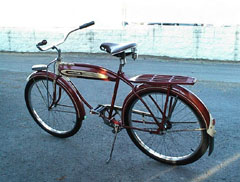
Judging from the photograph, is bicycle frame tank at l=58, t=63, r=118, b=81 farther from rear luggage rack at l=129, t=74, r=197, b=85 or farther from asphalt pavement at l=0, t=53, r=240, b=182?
asphalt pavement at l=0, t=53, r=240, b=182

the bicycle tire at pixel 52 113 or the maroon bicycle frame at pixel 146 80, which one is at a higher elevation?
the maroon bicycle frame at pixel 146 80

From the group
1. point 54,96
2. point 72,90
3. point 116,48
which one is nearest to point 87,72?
point 72,90

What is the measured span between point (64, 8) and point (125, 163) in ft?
47.0

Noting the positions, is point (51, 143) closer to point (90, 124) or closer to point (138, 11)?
point (90, 124)

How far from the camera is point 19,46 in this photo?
14164 mm

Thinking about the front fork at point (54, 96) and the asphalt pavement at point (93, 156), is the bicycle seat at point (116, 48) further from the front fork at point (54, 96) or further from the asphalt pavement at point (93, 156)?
the asphalt pavement at point (93, 156)

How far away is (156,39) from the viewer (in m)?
12.9

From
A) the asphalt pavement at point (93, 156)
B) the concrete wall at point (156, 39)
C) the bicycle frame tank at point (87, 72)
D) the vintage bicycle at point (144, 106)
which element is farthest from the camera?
the concrete wall at point (156, 39)

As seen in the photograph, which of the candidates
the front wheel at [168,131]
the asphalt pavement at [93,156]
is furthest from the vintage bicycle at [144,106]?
the asphalt pavement at [93,156]

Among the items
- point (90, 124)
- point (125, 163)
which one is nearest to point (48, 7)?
point (90, 124)

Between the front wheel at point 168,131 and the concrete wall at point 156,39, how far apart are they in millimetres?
8967

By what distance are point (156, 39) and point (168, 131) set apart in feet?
33.4

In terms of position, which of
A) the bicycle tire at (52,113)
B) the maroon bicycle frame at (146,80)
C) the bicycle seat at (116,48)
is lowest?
the bicycle tire at (52,113)

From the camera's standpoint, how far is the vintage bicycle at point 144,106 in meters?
2.91
